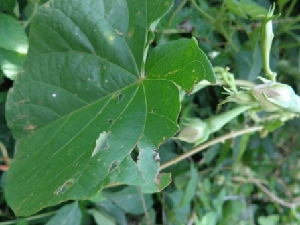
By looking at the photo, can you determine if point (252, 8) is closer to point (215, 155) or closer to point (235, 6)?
point (235, 6)

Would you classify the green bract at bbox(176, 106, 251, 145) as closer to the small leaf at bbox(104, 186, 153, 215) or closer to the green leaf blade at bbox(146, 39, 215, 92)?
the green leaf blade at bbox(146, 39, 215, 92)

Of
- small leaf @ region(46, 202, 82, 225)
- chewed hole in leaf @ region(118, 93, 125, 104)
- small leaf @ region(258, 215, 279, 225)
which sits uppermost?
chewed hole in leaf @ region(118, 93, 125, 104)

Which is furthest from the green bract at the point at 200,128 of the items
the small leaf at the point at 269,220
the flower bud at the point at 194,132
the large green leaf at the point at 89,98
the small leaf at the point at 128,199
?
the small leaf at the point at 269,220

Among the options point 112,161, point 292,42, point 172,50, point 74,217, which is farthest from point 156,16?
point 292,42

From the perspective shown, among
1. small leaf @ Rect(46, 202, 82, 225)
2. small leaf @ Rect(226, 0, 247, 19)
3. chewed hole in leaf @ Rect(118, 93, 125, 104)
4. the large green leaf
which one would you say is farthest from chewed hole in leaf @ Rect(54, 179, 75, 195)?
small leaf @ Rect(226, 0, 247, 19)

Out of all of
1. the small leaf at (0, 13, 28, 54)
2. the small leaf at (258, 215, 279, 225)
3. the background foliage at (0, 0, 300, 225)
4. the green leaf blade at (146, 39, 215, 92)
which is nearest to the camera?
the green leaf blade at (146, 39, 215, 92)

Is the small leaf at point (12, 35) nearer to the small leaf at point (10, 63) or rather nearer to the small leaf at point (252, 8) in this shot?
the small leaf at point (10, 63)

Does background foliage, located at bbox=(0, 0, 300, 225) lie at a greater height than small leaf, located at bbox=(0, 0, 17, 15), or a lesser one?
lesser
